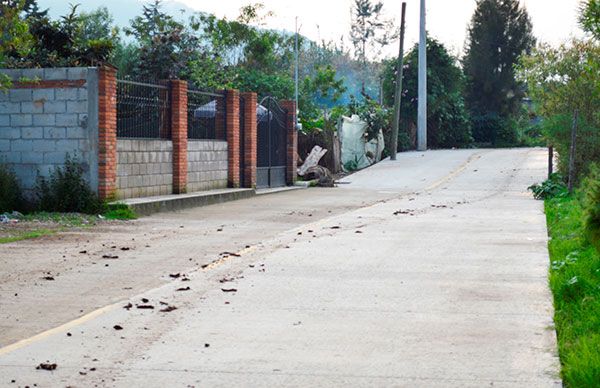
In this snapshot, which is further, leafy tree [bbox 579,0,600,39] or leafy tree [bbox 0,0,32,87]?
leafy tree [bbox 0,0,32,87]

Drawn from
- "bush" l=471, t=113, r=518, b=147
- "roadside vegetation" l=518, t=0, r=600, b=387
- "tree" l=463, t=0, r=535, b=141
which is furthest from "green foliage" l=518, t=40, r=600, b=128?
"tree" l=463, t=0, r=535, b=141

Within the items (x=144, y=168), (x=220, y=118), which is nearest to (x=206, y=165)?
(x=220, y=118)

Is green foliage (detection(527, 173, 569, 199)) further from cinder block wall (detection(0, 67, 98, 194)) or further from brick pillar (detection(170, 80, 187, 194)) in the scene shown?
cinder block wall (detection(0, 67, 98, 194))

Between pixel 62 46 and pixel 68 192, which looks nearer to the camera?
pixel 68 192

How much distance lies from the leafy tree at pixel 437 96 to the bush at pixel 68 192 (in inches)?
1325

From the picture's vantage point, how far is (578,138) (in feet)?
88.4

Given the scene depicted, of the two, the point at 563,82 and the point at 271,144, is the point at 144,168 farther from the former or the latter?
the point at 563,82

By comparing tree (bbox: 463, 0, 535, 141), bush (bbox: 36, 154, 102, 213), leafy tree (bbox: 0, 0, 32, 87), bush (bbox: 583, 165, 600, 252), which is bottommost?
bush (bbox: 36, 154, 102, 213)

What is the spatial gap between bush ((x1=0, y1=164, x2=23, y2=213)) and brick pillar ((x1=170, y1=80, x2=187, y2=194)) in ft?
13.9

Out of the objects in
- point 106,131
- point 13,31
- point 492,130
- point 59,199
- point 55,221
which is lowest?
point 55,221

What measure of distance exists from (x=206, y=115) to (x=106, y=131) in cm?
653

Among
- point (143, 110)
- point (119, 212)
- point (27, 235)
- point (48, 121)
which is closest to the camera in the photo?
point (27, 235)

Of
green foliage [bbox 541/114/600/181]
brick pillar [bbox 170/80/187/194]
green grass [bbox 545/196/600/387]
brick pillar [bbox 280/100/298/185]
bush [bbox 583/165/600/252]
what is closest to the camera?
green grass [bbox 545/196/600/387]

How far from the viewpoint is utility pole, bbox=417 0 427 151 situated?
4934cm
